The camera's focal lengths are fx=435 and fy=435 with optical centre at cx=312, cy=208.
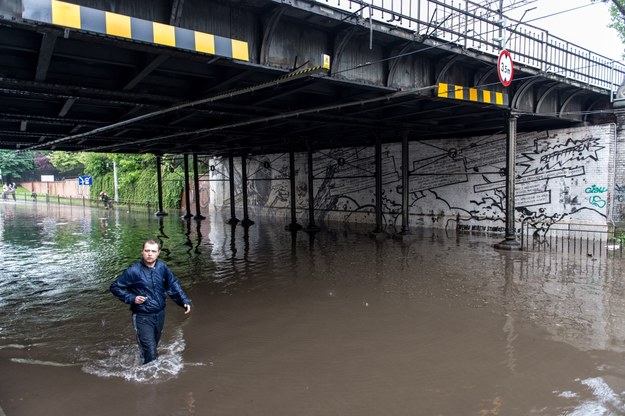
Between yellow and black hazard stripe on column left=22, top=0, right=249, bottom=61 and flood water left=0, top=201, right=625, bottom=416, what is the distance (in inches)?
172

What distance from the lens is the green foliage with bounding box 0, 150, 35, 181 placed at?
6744cm

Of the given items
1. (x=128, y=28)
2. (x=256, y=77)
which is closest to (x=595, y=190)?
(x=256, y=77)

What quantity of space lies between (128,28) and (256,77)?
132 inches

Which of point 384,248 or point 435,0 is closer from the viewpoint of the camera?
point 435,0

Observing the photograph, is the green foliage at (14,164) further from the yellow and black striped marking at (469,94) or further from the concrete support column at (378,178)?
the yellow and black striped marking at (469,94)

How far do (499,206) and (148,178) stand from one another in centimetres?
3149

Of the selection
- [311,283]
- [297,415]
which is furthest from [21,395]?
[311,283]

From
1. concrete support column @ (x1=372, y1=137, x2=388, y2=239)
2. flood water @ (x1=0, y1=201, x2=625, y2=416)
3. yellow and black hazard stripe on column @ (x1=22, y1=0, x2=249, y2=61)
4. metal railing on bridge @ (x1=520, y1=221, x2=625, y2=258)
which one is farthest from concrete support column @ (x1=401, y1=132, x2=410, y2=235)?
yellow and black hazard stripe on column @ (x1=22, y1=0, x2=249, y2=61)

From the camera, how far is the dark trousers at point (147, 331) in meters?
5.13

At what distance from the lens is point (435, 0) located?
10078 millimetres

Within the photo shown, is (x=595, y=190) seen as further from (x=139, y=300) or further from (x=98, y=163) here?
(x=98, y=163)

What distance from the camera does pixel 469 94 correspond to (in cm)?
1173

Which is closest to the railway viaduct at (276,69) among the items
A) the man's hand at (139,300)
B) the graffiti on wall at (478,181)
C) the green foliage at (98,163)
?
the graffiti on wall at (478,181)

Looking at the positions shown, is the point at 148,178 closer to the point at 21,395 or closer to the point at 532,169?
the point at 532,169
